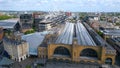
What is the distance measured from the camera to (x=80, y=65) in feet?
146

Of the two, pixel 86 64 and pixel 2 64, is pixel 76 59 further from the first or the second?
pixel 2 64

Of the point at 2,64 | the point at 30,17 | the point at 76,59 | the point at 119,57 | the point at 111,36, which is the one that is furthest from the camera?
the point at 30,17

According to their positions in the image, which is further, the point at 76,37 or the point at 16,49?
the point at 76,37

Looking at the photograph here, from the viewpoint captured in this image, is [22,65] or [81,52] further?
[81,52]

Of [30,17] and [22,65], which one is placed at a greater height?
[30,17]

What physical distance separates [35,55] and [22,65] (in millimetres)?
8368

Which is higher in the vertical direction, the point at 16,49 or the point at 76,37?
the point at 76,37

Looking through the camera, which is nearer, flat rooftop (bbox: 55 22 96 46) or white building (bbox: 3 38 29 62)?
white building (bbox: 3 38 29 62)

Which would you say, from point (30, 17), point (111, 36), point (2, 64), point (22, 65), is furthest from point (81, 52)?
point (30, 17)

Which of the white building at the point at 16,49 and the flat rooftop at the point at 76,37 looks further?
the flat rooftop at the point at 76,37

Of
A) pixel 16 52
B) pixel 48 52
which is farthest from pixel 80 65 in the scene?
pixel 16 52

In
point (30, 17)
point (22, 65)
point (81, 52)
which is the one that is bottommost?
point (22, 65)

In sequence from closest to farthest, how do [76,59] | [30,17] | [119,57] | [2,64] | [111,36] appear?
[2,64] → [76,59] → [119,57] → [111,36] → [30,17]

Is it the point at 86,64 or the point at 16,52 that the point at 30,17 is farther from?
the point at 86,64
